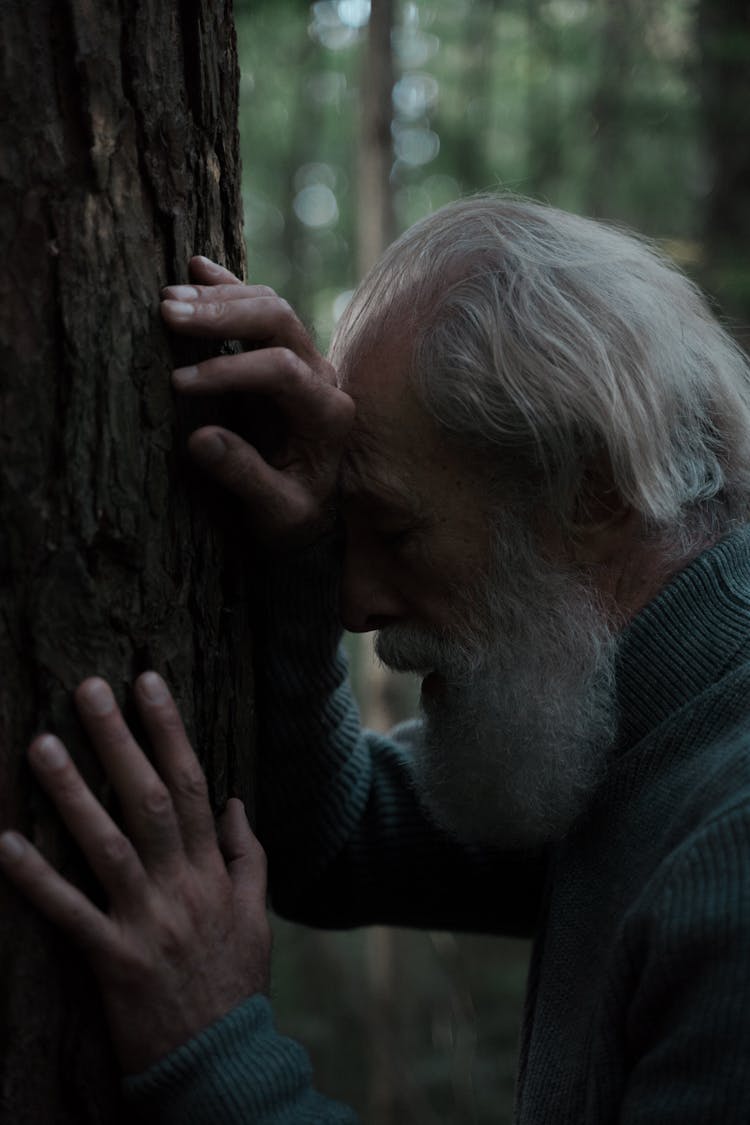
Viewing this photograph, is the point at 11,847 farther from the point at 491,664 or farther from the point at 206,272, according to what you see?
the point at 491,664

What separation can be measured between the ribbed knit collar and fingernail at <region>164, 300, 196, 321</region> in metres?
0.97

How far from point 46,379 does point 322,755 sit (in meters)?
1.13

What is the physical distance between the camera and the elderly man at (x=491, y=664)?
1.42 meters

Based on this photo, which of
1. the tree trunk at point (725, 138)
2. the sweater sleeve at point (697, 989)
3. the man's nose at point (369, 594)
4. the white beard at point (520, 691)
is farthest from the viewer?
the tree trunk at point (725, 138)

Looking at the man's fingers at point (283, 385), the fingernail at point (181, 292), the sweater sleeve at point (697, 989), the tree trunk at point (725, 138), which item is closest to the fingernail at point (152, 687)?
the man's fingers at point (283, 385)

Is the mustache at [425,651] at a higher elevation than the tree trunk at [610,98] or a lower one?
lower

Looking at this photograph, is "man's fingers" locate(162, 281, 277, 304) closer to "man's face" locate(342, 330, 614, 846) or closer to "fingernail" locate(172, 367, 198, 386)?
"fingernail" locate(172, 367, 198, 386)

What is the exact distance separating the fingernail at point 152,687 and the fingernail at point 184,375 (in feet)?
1.36

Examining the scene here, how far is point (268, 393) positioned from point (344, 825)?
1.13 meters

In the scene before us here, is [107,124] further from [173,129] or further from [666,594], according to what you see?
[666,594]

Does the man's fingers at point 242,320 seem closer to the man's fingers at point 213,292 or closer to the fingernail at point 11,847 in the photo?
the man's fingers at point 213,292

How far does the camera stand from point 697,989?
4.46 ft

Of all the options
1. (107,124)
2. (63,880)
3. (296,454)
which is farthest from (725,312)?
(63,880)

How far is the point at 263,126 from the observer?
8.96 metres
